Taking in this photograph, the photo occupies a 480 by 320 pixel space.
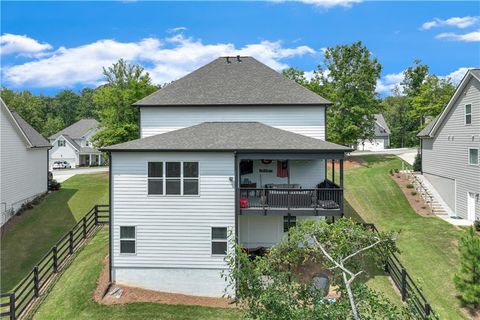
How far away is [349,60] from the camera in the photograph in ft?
116

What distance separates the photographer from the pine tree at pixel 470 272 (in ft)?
40.4

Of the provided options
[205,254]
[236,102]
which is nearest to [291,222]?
[205,254]

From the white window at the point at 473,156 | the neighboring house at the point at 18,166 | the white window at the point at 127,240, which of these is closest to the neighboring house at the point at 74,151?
the neighboring house at the point at 18,166

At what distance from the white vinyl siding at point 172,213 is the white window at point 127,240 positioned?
19 cm

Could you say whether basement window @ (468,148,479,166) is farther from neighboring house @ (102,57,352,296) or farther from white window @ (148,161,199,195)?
white window @ (148,161,199,195)

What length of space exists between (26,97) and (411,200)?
71.0 m

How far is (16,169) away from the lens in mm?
22172

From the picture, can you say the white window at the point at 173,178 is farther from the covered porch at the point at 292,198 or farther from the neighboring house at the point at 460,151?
the neighboring house at the point at 460,151

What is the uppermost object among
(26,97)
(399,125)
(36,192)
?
(26,97)

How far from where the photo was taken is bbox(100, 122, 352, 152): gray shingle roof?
14.0 metres

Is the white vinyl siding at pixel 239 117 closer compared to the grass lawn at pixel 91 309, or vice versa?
the grass lawn at pixel 91 309

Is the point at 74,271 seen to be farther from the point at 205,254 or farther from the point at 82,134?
the point at 82,134

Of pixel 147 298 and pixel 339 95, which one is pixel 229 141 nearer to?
pixel 147 298

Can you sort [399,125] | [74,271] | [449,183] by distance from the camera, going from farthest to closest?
[399,125]
[449,183]
[74,271]
